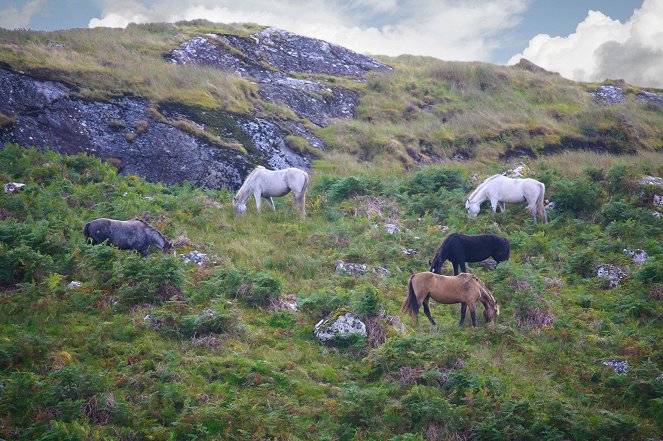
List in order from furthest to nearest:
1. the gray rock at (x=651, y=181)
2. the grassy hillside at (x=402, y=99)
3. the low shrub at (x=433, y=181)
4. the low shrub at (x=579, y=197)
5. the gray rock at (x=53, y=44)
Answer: the gray rock at (x=53, y=44) → the grassy hillside at (x=402, y=99) → the low shrub at (x=433, y=181) → the gray rock at (x=651, y=181) → the low shrub at (x=579, y=197)

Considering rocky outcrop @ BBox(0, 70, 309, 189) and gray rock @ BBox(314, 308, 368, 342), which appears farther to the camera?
rocky outcrop @ BBox(0, 70, 309, 189)

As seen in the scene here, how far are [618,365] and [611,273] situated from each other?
4731 millimetres

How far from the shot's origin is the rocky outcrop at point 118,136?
19922mm

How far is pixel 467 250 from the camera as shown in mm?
14383

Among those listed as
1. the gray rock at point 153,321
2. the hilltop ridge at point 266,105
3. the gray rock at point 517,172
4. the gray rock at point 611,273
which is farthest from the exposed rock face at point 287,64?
the gray rock at point 153,321

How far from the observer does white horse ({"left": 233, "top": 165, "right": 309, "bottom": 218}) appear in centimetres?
1877

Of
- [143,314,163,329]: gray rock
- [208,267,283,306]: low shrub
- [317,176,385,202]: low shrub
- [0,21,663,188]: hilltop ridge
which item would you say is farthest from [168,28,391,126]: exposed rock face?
[143,314,163,329]: gray rock

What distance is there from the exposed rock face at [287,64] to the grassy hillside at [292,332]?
13.6 meters

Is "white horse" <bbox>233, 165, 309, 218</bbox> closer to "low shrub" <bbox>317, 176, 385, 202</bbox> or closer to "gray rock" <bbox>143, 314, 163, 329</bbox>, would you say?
"low shrub" <bbox>317, 176, 385, 202</bbox>

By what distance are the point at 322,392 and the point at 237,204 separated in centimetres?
1037

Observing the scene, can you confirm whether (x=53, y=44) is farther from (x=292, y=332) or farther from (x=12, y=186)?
(x=292, y=332)

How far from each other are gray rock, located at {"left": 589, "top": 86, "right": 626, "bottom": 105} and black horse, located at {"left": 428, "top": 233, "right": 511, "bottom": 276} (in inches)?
1021

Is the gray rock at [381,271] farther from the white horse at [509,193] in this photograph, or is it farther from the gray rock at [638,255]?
the gray rock at [638,255]

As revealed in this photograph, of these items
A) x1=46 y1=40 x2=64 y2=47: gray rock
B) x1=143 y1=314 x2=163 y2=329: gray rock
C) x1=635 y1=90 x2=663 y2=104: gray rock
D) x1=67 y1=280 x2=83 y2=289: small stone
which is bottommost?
x1=143 y1=314 x2=163 y2=329: gray rock
